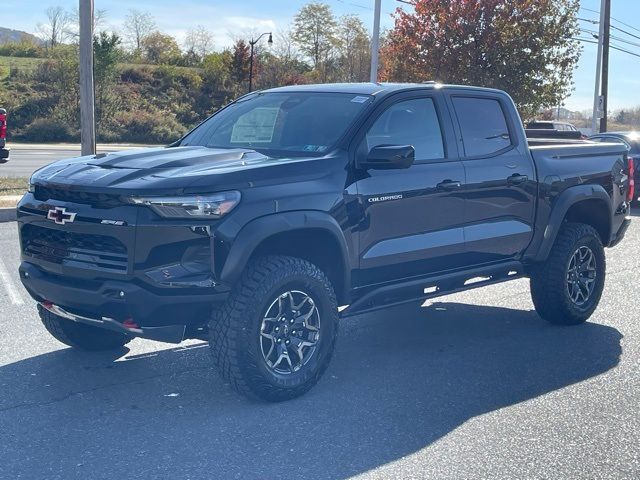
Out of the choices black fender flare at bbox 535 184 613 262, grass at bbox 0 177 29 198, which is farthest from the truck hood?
grass at bbox 0 177 29 198

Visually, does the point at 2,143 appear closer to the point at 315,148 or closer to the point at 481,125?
the point at 481,125

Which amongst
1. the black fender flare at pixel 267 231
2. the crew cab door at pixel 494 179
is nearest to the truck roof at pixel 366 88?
the crew cab door at pixel 494 179

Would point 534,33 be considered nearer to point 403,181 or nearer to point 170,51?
point 403,181

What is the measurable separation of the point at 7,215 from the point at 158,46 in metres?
61.1

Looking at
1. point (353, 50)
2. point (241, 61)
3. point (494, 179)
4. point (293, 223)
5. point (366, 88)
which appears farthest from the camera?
point (353, 50)

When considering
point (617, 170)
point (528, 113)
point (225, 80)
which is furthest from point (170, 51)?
point (617, 170)

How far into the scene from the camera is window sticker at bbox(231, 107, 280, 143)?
653 cm

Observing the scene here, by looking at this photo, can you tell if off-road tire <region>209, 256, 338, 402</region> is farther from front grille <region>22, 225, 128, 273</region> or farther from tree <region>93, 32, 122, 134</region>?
tree <region>93, 32, 122, 134</region>

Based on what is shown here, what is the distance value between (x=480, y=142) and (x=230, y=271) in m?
2.73

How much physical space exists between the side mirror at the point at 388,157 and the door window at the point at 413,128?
0.33m

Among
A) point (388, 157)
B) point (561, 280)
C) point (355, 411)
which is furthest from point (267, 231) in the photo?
point (561, 280)

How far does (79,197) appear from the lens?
17.5ft

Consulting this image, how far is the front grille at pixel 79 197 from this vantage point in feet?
16.9

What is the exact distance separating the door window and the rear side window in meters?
0.30
